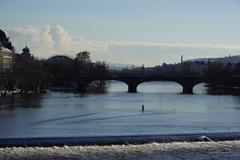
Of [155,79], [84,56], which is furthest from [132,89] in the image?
[84,56]

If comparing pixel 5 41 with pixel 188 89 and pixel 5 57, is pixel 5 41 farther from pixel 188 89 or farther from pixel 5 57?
pixel 188 89

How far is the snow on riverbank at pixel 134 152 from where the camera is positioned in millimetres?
15805

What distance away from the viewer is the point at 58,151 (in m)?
16.6

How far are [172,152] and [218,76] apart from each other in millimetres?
153869

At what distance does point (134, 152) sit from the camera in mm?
16625

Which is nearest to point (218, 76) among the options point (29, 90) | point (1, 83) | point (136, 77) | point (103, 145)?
point (136, 77)

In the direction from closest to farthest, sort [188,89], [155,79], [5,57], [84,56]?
[188,89] < [155,79] < [5,57] < [84,56]

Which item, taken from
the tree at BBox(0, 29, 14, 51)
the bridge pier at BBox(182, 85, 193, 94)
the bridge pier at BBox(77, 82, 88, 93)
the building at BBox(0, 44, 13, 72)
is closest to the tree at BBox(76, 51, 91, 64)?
the tree at BBox(0, 29, 14, 51)

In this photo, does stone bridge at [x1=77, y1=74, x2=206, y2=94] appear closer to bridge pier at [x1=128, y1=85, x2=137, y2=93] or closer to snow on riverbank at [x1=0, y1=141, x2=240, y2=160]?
bridge pier at [x1=128, y1=85, x2=137, y2=93]

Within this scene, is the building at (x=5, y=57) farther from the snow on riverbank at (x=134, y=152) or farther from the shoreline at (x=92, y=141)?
the snow on riverbank at (x=134, y=152)

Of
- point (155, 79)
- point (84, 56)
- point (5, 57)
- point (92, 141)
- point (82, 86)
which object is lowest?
point (82, 86)

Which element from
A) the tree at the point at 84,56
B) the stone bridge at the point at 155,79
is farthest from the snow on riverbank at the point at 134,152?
the tree at the point at 84,56

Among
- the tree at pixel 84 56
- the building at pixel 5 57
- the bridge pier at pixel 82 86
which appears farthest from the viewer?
the tree at pixel 84 56

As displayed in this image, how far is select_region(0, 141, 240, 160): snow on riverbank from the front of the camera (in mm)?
15805
